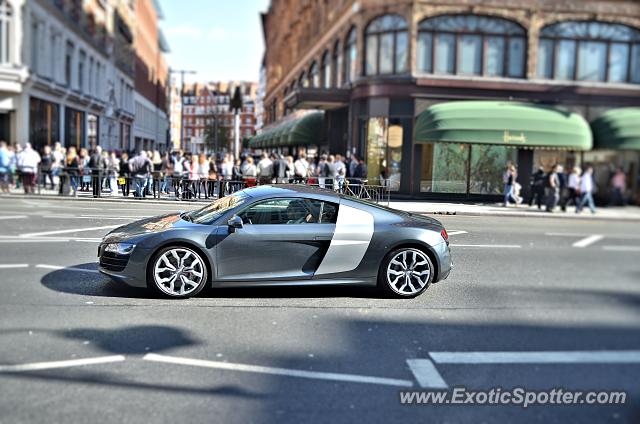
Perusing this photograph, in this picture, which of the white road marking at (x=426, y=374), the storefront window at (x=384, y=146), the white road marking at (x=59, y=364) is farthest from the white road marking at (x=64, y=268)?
the storefront window at (x=384, y=146)

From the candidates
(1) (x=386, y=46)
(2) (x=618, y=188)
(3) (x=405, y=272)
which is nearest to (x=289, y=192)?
(3) (x=405, y=272)

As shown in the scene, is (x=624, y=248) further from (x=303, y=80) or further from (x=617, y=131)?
(x=303, y=80)

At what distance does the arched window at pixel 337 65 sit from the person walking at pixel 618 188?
26975 mm

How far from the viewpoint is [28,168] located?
824 inches

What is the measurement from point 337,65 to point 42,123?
1542 cm

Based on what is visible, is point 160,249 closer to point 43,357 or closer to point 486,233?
point 43,357

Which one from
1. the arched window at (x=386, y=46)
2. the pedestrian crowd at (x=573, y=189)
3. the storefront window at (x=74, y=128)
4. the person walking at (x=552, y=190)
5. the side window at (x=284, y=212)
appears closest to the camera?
the pedestrian crowd at (x=573, y=189)

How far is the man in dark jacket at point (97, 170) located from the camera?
15.4 meters

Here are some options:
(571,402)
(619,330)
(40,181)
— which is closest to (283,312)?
(571,402)

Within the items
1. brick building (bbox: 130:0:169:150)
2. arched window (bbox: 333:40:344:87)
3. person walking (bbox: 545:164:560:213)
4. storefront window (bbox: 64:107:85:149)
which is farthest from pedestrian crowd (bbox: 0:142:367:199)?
brick building (bbox: 130:0:169:150)

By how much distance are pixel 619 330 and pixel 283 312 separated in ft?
12.7

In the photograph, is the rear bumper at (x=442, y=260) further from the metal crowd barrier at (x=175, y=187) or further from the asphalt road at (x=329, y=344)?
the metal crowd barrier at (x=175, y=187)

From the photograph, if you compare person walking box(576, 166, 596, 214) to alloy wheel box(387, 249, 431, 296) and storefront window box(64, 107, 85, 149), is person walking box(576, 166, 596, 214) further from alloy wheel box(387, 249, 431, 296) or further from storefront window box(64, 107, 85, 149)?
storefront window box(64, 107, 85, 149)

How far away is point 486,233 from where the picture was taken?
1062cm
